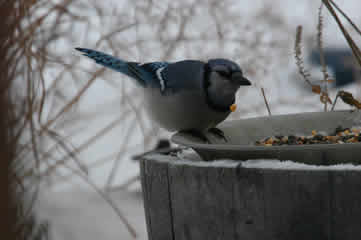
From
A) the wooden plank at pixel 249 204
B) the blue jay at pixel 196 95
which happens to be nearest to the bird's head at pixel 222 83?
the blue jay at pixel 196 95

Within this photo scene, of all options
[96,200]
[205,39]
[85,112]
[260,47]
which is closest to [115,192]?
[96,200]

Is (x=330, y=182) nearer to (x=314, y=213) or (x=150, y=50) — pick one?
(x=314, y=213)

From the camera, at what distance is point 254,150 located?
3.29ft

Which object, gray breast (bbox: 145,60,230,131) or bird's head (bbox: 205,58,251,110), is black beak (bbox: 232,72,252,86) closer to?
bird's head (bbox: 205,58,251,110)

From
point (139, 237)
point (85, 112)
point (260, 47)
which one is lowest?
point (139, 237)

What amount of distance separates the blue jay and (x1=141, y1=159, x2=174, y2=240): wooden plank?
371 millimetres

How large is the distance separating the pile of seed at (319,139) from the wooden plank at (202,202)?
15.2 inches

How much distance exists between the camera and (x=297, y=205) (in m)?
0.93

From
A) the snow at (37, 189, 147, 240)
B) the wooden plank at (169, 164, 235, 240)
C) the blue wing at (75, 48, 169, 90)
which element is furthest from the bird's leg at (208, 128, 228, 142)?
the snow at (37, 189, 147, 240)

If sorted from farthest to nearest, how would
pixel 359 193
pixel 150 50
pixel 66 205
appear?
pixel 150 50
pixel 66 205
pixel 359 193

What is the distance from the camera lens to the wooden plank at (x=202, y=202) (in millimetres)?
1011

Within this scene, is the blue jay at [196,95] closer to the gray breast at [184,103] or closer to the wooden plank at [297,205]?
the gray breast at [184,103]

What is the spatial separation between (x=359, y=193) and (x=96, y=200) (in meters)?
2.05

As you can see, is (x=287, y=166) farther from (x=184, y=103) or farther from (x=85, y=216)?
(x=85, y=216)
